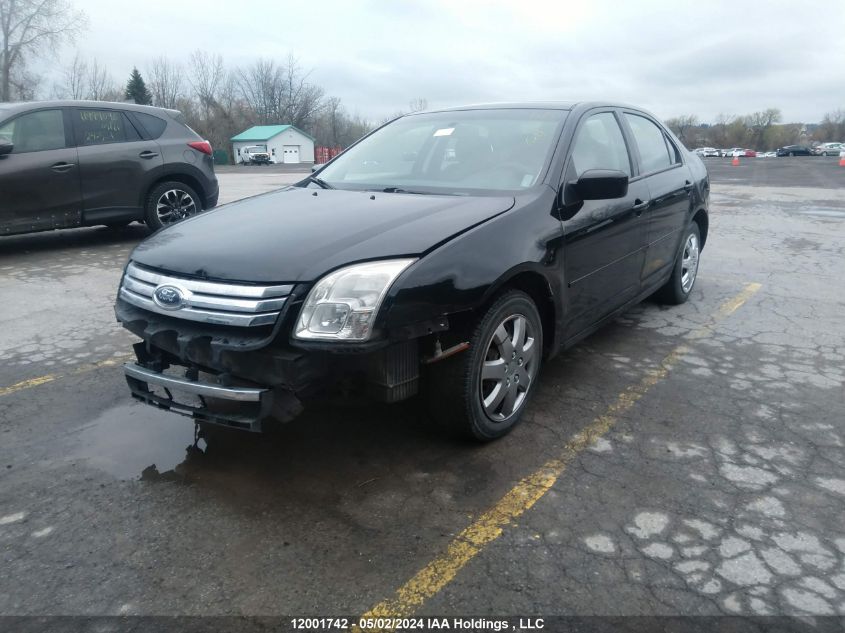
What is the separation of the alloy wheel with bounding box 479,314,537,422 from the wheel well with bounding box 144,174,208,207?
644 cm

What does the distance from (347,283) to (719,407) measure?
231 cm

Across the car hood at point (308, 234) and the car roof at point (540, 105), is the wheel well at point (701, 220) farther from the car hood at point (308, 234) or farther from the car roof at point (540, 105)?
the car hood at point (308, 234)

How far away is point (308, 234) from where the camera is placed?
2.80m

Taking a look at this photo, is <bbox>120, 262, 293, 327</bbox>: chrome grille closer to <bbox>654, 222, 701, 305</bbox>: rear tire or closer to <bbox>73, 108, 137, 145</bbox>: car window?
<bbox>654, 222, 701, 305</bbox>: rear tire

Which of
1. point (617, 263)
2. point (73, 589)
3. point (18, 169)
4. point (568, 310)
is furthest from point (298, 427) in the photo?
point (18, 169)

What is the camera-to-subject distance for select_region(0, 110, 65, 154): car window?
7047 millimetres

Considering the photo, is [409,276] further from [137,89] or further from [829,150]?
[829,150]

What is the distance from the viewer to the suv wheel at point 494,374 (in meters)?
2.82

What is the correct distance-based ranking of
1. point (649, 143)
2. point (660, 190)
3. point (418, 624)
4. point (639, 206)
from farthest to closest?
point (649, 143), point (660, 190), point (639, 206), point (418, 624)

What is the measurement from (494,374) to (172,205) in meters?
6.58

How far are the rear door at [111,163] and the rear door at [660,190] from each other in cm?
594

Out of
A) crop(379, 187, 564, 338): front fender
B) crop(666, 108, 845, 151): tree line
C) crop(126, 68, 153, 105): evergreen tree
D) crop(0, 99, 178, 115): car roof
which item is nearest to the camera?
crop(379, 187, 564, 338): front fender

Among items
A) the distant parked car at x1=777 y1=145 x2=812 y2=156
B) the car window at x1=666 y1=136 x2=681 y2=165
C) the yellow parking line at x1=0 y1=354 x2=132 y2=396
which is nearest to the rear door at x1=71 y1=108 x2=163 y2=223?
the yellow parking line at x1=0 y1=354 x2=132 y2=396

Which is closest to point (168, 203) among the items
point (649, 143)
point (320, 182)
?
point (320, 182)
